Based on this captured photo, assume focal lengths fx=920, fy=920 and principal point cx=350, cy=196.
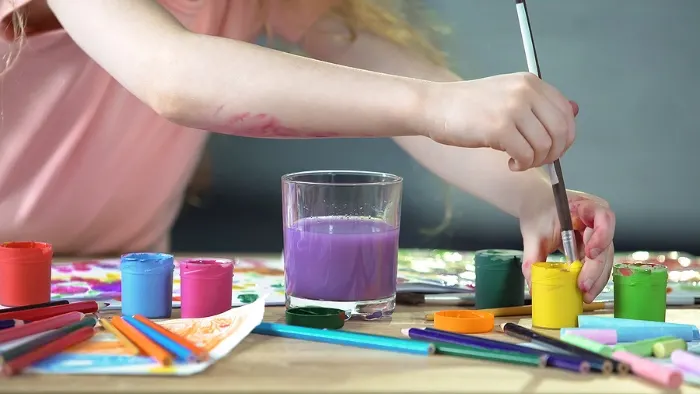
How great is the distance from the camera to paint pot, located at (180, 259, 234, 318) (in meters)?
0.62

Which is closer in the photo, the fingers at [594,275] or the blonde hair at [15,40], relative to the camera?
the fingers at [594,275]

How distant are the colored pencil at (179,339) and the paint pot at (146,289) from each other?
Result: 4cm

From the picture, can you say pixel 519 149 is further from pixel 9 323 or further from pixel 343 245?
pixel 9 323

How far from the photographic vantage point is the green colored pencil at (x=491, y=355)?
1.70 feet

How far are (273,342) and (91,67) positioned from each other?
1.62 feet

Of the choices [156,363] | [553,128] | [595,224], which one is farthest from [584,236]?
[156,363]

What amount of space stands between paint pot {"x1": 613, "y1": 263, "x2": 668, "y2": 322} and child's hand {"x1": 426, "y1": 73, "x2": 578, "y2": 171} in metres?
0.11

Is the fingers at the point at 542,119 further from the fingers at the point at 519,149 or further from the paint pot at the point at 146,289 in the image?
the paint pot at the point at 146,289

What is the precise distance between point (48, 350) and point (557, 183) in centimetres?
37

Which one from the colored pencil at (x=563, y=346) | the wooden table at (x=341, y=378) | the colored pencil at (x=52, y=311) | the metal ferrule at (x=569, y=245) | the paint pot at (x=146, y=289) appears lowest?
the wooden table at (x=341, y=378)

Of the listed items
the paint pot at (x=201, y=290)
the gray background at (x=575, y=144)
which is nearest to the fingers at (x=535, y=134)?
the paint pot at (x=201, y=290)

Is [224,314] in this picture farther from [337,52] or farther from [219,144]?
[219,144]

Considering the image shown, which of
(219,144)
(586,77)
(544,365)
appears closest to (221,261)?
(544,365)

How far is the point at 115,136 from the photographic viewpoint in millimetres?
1028
